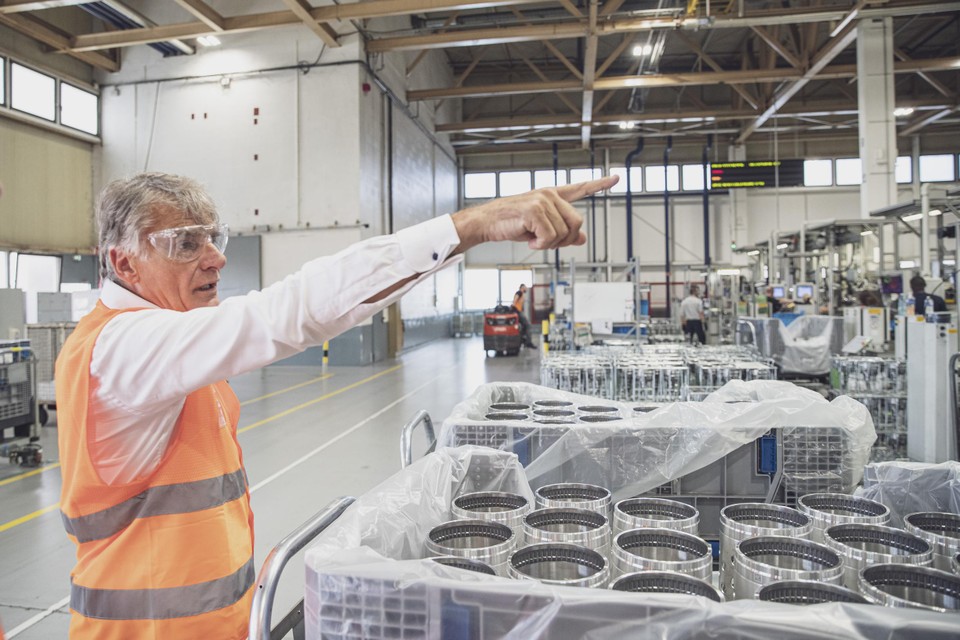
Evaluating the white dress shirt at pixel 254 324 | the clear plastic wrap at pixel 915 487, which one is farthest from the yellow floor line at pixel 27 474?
the clear plastic wrap at pixel 915 487

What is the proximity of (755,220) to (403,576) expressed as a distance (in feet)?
84.8

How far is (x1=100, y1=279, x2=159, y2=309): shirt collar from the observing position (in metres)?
1.49

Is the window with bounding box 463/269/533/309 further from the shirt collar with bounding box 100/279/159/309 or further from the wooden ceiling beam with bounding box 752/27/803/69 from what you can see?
the shirt collar with bounding box 100/279/159/309

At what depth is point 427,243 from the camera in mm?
1171

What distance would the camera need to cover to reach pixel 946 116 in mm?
21047

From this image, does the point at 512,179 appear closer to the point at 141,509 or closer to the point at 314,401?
the point at 314,401

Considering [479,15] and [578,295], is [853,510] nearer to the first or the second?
[578,295]

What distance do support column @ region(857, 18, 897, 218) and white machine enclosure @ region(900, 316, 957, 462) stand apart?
20.3 feet

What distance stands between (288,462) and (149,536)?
5490 millimetres

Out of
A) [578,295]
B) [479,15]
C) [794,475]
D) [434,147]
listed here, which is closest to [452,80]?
[434,147]

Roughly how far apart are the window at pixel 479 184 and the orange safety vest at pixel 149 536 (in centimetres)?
2465

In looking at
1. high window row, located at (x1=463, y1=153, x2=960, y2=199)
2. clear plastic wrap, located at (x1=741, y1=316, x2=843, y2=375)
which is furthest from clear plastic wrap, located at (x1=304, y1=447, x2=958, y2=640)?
high window row, located at (x1=463, y1=153, x2=960, y2=199)

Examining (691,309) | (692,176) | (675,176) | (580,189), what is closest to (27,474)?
(580,189)

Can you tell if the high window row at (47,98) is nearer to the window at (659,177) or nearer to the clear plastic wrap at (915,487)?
the clear plastic wrap at (915,487)
